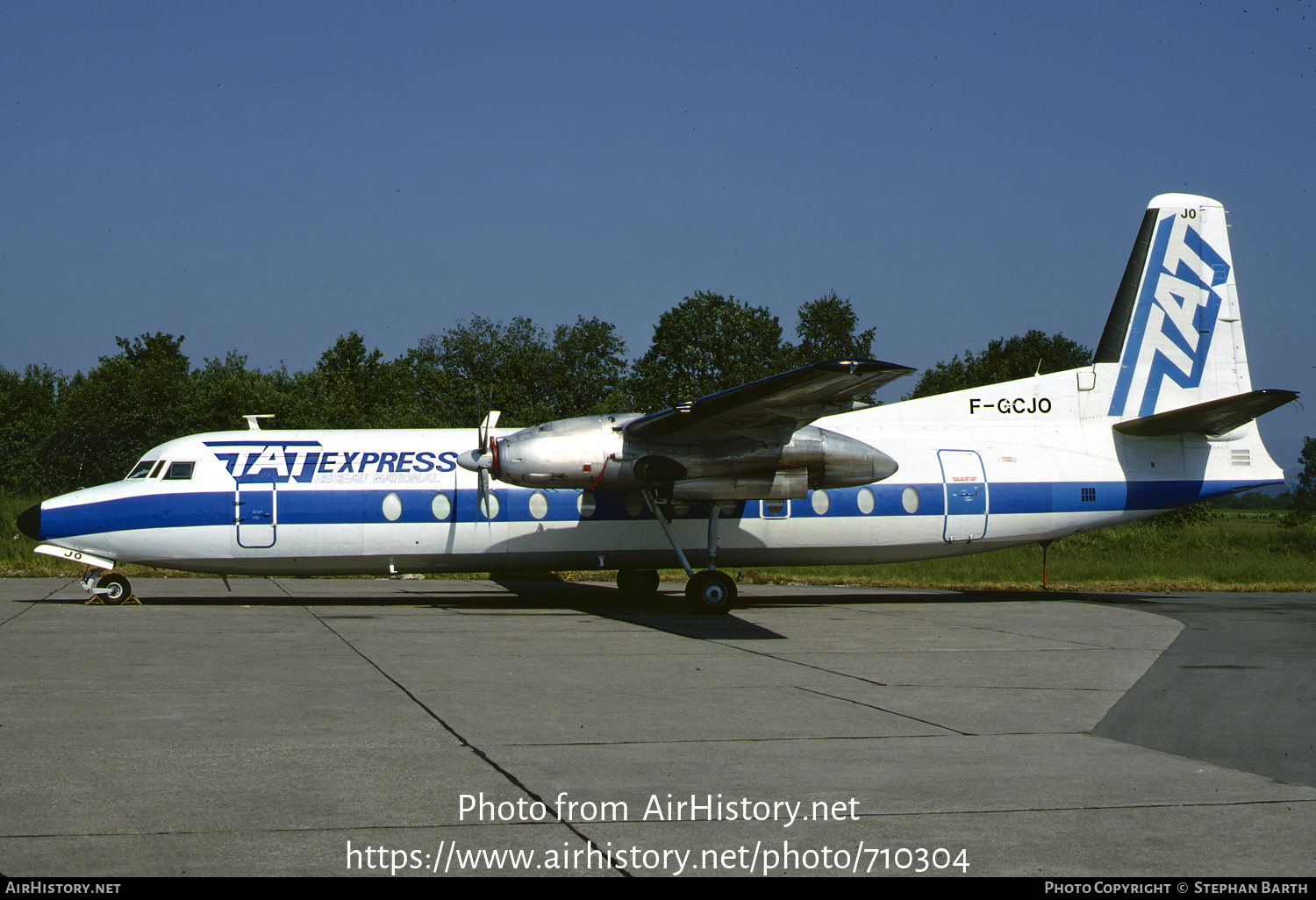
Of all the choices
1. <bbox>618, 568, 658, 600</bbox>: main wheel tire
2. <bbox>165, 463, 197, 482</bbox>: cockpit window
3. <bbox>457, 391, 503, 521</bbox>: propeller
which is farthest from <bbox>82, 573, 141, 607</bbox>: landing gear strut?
<bbox>618, 568, 658, 600</bbox>: main wheel tire

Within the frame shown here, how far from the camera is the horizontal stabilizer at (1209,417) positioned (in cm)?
1734

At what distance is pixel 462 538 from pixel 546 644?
5243 mm

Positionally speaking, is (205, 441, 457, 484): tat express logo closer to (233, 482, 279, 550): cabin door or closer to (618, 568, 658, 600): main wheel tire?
(233, 482, 279, 550): cabin door

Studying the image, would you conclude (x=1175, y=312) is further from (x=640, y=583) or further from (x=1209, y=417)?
(x=640, y=583)

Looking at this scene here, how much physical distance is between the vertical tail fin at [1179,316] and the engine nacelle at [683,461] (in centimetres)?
616

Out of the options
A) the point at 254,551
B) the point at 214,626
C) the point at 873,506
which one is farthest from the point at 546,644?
the point at 873,506

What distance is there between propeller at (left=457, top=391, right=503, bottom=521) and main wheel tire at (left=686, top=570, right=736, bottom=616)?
362 centimetres

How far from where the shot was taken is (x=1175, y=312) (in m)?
20.3

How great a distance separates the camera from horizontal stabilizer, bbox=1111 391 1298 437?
17344 mm

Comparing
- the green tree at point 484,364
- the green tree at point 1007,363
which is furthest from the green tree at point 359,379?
the green tree at point 1007,363

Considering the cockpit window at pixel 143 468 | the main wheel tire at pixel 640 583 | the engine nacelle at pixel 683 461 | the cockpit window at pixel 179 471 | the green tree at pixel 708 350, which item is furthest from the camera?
the green tree at pixel 708 350

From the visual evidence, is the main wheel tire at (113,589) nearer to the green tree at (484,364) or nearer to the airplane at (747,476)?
the airplane at (747,476)

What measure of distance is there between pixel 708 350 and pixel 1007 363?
28.8 m
